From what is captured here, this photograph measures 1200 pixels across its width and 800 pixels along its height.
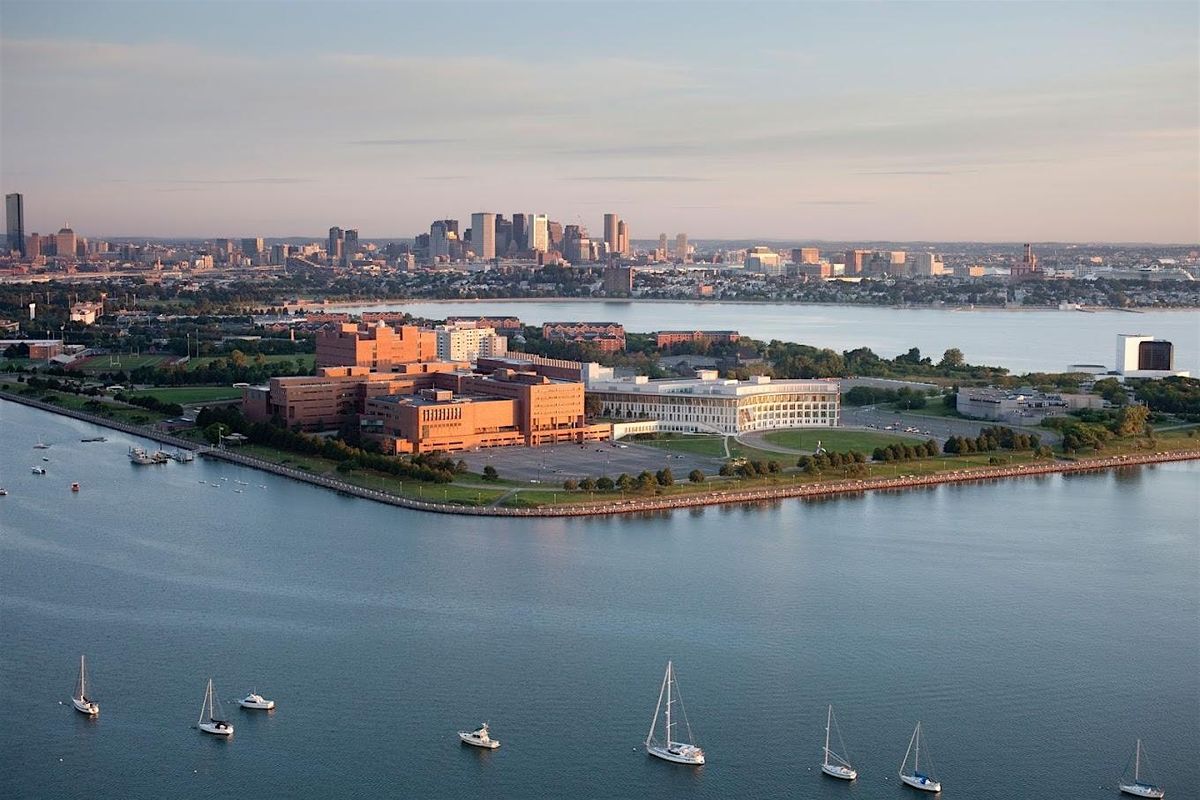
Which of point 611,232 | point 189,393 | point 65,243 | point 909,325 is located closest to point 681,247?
point 611,232

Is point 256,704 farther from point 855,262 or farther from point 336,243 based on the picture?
point 336,243

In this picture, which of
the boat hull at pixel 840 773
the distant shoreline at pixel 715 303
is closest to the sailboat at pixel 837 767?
the boat hull at pixel 840 773

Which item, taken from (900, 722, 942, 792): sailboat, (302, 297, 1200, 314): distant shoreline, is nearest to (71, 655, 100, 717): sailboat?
(900, 722, 942, 792): sailboat

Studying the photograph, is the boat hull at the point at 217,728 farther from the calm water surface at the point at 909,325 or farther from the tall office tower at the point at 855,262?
the tall office tower at the point at 855,262

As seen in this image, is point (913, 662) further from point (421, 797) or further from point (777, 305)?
point (777, 305)

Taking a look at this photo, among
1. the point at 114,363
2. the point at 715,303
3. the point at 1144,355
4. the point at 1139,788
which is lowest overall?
the point at 1139,788

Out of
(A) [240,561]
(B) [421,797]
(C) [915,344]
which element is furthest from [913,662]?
(C) [915,344]

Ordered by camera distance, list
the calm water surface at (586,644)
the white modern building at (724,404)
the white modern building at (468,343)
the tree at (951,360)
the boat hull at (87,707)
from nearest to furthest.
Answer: the calm water surface at (586,644) < the boat hull at (87,707) < the white modern building at (724,404) < the tree at (951,360) < the white modern building at (468,343)
